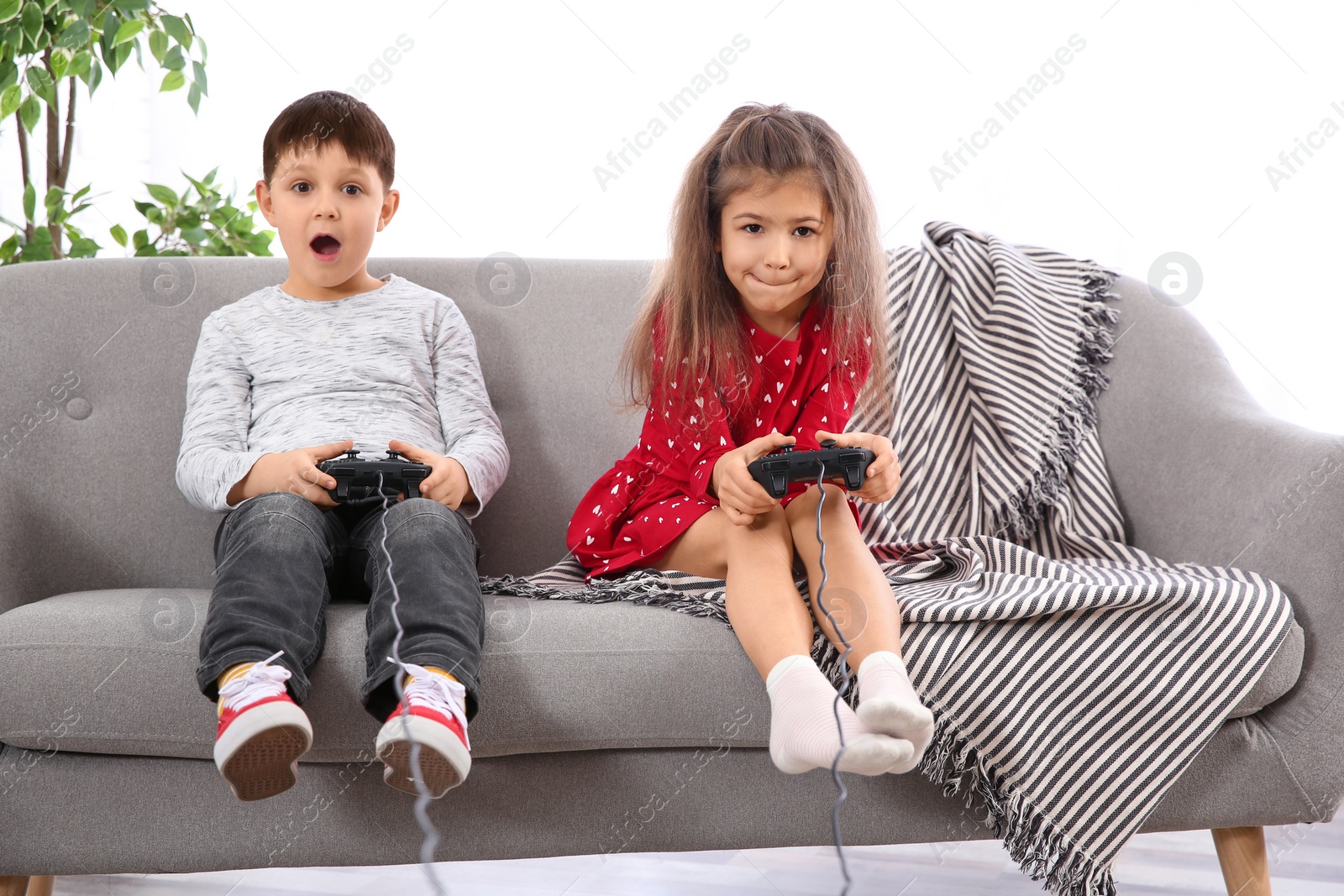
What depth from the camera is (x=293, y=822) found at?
925mm

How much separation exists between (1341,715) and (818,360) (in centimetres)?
62

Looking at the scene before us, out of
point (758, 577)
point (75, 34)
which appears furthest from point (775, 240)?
point (75, 34)

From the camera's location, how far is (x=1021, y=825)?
930 millimetres

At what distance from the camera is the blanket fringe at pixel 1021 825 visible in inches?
36.3

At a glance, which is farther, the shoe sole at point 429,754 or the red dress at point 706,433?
the red dress at point 706,433

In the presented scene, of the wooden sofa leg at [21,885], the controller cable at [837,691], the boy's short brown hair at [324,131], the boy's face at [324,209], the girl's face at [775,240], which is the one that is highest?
the girl's face at [775,240]

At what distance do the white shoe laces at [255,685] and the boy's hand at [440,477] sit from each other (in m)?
0.31

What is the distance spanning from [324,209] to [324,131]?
0.31ft

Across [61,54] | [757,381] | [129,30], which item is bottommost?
[61,54]

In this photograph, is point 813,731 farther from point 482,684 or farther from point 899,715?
point 482,684

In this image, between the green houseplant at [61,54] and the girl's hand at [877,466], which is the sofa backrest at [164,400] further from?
the girl's hand at [877,466]

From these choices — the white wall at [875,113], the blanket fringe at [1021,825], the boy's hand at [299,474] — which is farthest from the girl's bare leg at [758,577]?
the white wall at [875,113]

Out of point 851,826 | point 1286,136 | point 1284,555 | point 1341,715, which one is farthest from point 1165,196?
point 851,826

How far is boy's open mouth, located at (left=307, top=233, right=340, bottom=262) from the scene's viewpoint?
124 centimetres
